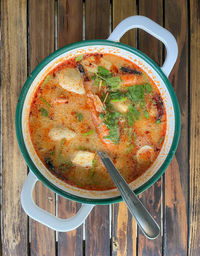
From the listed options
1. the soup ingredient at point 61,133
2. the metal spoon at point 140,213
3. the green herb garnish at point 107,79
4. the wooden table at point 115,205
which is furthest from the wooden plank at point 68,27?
the metal spoon at point 140,213

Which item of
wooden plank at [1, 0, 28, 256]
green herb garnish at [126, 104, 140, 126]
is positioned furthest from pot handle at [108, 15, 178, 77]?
wooden plank at [1, 0, 28, 256]

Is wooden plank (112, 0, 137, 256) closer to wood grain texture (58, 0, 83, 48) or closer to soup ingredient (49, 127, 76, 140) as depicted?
wood grain texture (58, 0, 83, 48)

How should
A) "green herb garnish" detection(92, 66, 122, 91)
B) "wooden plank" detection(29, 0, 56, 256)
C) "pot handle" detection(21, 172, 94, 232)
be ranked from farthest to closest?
"wooden plank" detection(29, 0, 56, 256)
"green herb garnish" detection(92, 66, 122, 91)
"pot handle" detection(21, 172, 94, 232)

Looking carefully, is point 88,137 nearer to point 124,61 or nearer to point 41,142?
point 41,142

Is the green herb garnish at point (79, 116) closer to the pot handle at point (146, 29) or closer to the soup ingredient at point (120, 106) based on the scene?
the soup ingredient at point (120, 106)

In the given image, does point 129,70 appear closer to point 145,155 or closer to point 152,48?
point 152,48

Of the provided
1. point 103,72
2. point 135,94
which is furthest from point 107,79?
point 135,94

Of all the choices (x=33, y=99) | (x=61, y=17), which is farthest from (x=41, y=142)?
Result: (x=61, y=17)
